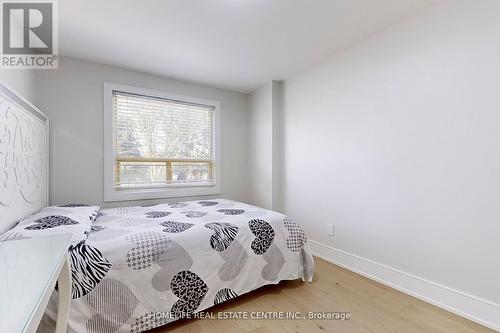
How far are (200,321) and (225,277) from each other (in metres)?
0.32

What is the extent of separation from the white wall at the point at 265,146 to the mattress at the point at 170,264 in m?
1.12

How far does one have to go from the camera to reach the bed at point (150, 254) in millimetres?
1346

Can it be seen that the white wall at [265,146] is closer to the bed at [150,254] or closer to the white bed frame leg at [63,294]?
the bed at [150,254]

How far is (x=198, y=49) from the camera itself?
7.97ft

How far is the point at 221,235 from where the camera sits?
1.79m

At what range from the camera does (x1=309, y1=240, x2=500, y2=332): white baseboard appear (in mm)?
1556

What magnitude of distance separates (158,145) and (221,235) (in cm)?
182

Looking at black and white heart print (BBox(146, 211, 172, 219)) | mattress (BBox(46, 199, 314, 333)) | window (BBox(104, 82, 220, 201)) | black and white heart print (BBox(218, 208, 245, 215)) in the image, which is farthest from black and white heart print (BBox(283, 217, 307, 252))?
window (BBox(104, 82, 220, 201))

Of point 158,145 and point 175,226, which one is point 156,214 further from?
point 158,145

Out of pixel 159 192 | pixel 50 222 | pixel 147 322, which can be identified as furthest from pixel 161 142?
pixel 147 322

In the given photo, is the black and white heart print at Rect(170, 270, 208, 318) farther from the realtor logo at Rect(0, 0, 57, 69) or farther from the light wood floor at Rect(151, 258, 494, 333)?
the realtor logo at Rect(0, 0, 57, 69)

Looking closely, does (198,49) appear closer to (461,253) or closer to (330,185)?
(330,185)

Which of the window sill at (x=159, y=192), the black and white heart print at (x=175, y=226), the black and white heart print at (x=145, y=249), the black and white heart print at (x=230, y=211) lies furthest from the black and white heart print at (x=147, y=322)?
the window sill at (x=159, y=192)

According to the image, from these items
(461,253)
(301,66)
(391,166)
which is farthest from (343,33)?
(461,253)
